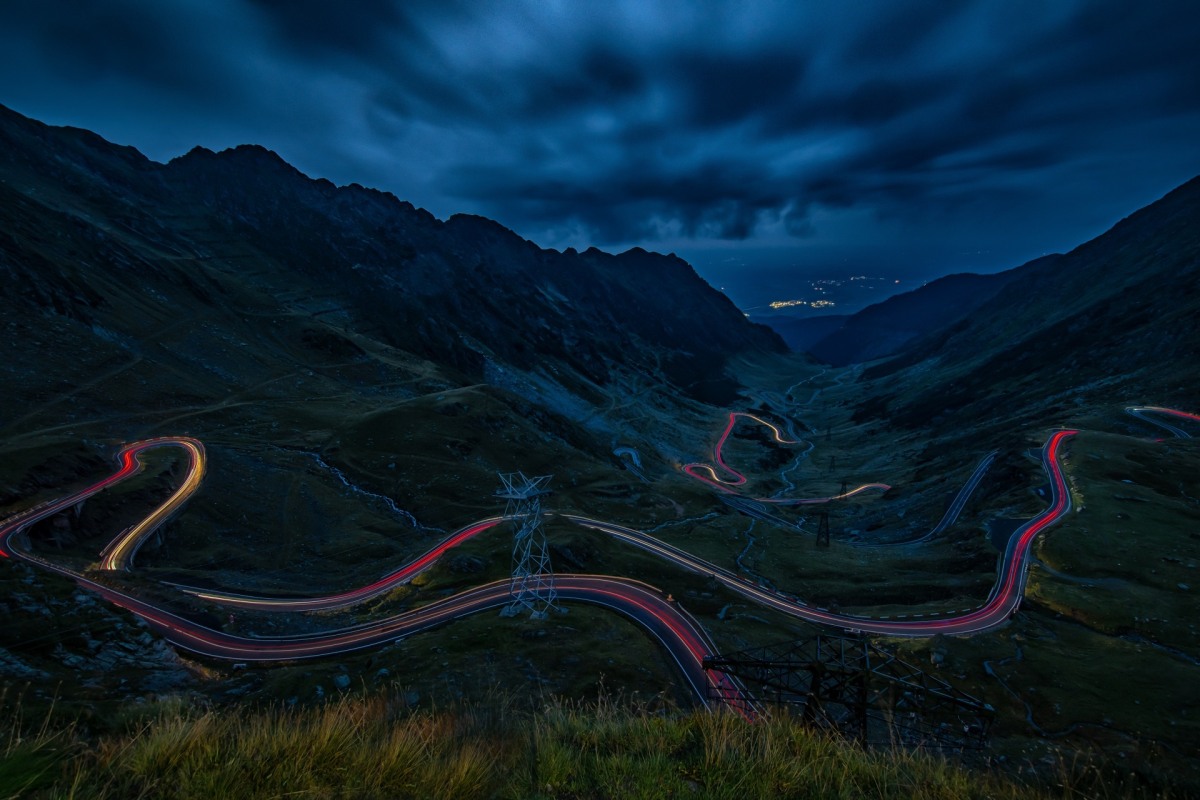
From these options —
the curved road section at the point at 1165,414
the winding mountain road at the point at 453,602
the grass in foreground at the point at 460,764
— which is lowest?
the winding mountain road at the point at 453,602

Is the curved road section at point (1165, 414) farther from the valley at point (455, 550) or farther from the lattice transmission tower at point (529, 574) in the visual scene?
the lattice transmission tower at point (529, 574)

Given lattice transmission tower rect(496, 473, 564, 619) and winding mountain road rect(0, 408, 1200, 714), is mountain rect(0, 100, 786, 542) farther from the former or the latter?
lattice transmission tower rect(496, 473, 564, 619)

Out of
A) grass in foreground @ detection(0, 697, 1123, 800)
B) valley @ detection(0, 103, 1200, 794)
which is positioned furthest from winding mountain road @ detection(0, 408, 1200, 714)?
grass in foreground @ detection(0, 697, 1123, 800)

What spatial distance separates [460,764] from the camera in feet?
20.1

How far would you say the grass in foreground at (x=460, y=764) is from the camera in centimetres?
513

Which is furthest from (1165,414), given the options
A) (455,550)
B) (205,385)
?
(205,385)

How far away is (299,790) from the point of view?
535 centimetres

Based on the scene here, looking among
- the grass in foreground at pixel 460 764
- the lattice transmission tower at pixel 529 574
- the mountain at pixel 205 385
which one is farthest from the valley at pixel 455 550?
the lattice transmission tower at pixel 529 574

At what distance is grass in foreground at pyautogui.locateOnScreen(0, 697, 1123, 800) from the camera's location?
513cm

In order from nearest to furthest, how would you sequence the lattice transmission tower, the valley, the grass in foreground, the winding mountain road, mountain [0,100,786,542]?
the grass in foreground < the valley < the winding mountain road < the lattice transmission tower < mountain [0,100,786,542]

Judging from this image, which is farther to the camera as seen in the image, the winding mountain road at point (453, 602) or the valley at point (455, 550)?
the winding mountain road at point (453, 602)

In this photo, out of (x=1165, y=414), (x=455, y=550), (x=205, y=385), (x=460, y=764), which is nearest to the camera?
(x=460, y=764)

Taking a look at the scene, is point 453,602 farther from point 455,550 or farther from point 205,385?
point 205,385

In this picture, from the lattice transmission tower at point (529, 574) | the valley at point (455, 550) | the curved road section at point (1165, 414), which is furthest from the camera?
the curved road section at point (1165, 414)
